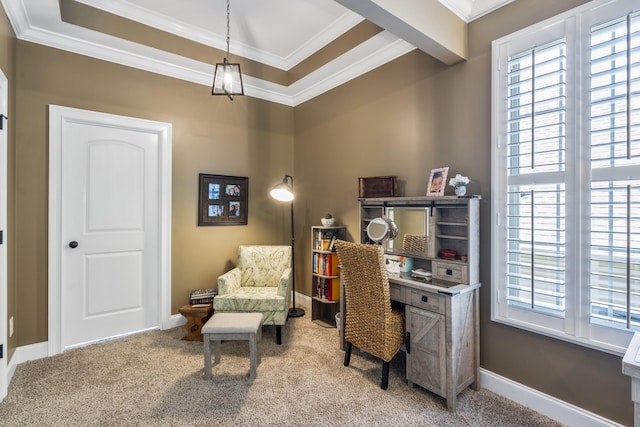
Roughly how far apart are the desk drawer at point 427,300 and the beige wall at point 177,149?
2.38 meters

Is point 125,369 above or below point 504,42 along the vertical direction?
below

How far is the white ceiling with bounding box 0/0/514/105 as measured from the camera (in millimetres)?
2598

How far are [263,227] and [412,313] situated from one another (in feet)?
7.96

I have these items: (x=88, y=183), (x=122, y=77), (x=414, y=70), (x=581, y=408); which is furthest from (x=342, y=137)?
(x=581, y=408)

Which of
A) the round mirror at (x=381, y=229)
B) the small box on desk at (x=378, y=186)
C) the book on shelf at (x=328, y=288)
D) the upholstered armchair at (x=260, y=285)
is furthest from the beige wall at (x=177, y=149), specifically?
the round mirror at (x=381, y=229)

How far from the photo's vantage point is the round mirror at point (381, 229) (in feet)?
9.06

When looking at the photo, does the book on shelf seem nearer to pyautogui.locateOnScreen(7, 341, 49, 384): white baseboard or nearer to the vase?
the vase

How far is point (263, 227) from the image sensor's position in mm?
4184

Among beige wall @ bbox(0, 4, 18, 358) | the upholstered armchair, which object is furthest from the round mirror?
beige wall @ bbox(0, 4, 18, 358)

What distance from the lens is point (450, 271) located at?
2393 millimetres

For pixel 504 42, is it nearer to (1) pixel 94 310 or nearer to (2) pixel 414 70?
(2) pixel 414 70

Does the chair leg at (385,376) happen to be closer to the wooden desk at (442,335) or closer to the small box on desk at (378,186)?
the wooden desk at (442,335)

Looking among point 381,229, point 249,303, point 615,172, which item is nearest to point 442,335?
point 381,229

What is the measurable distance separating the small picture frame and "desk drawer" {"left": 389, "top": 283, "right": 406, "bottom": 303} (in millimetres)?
795
